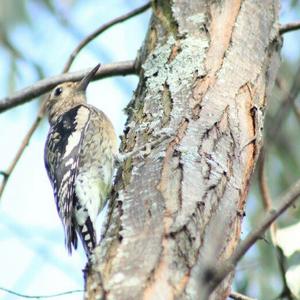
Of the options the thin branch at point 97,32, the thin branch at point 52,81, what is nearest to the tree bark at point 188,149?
the thin branch at point 52,81

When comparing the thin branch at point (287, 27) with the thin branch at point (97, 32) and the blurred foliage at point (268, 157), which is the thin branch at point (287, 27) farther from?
the thin branch at point (97, 32)

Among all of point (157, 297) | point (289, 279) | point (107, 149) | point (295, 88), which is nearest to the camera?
point (295, 88)

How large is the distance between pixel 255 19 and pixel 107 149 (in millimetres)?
1199

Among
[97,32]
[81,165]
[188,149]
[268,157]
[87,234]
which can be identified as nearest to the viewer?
[188,149]

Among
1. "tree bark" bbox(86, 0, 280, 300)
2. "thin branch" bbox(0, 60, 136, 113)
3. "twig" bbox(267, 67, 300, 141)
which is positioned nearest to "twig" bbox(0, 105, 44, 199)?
"thin branch" bbox(0, 60, 136, 113)

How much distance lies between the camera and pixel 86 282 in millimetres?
1942

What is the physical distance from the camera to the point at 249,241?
152 cm

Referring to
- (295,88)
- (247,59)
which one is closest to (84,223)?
(247,59)

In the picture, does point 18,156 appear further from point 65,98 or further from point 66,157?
point 65,98

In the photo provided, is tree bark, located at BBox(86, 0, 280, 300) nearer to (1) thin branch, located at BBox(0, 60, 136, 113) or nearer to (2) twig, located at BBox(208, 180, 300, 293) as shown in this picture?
(2) twig, located at BBox(208, 180, 300, 293)

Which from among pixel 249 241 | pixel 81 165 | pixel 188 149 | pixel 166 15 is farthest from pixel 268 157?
pixel 249 241

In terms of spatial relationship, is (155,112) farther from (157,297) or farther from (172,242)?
(157,297)

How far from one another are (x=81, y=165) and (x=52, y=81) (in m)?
0.77

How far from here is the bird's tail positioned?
11.6 feet
